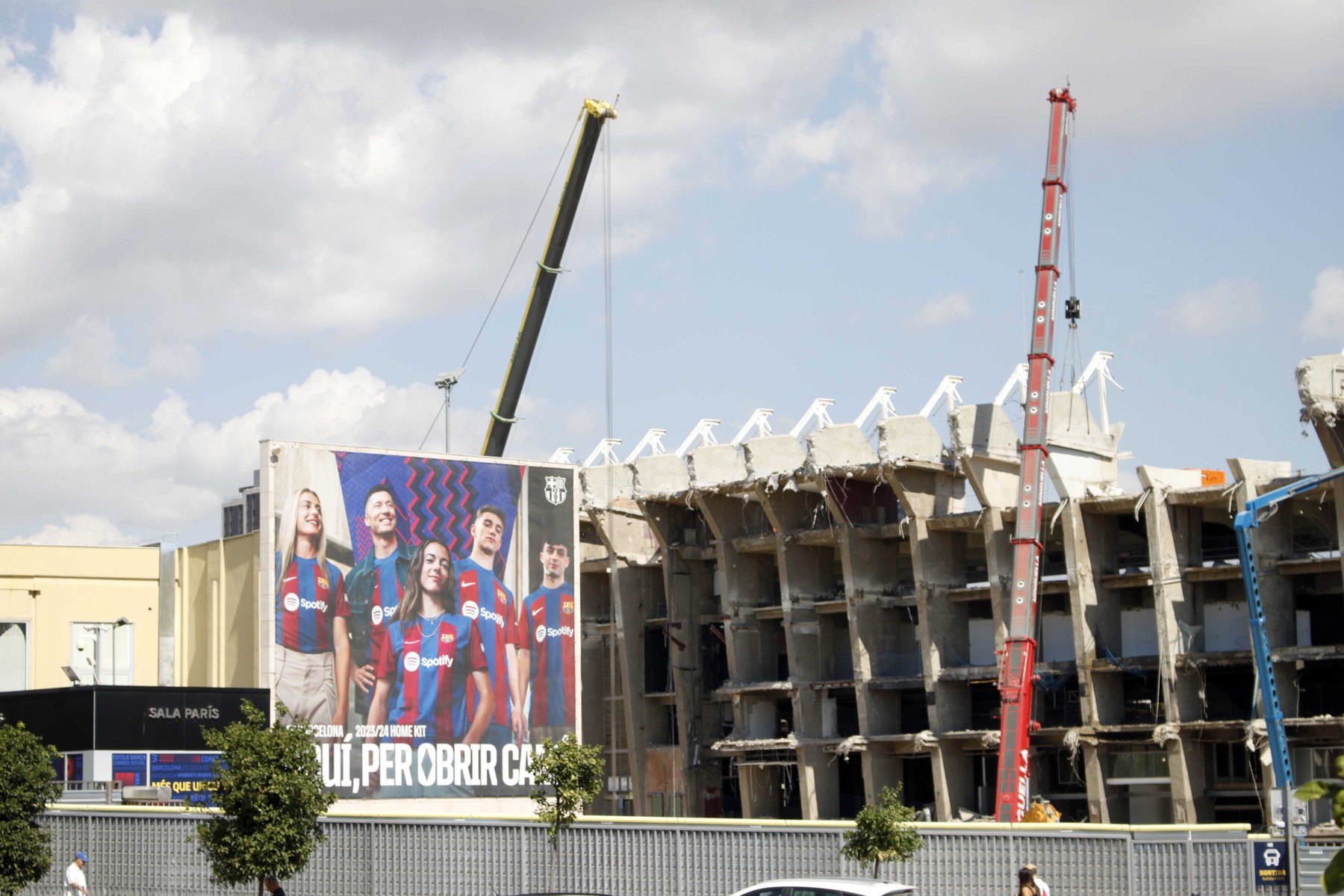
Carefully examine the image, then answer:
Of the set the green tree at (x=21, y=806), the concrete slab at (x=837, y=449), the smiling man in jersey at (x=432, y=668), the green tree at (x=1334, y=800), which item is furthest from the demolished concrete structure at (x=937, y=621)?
the green tree at (x=1334, y=800)

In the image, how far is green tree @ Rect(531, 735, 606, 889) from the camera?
31.5m

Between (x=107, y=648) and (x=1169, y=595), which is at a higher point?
(x=1169, y=595)

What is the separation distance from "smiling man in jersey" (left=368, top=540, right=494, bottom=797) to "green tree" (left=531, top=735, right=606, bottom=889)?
1002 inches

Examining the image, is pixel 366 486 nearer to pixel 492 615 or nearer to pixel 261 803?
pixel 492 615

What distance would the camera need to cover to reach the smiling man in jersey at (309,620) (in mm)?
55344

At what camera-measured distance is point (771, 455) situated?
6556cm

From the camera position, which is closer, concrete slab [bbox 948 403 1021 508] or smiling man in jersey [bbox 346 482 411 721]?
smiling man in jersey [bbox 346 482 411 721]

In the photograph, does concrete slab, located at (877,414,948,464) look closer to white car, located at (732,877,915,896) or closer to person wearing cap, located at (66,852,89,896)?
person wearing cap, located at (66,852,89,896)

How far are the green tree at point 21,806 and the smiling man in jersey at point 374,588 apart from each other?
2155 cm

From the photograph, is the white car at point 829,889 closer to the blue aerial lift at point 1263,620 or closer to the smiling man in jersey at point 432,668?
the blue aerial lift at point 1263,620

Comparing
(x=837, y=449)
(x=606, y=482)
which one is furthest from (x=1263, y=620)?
(x=606, y=482)

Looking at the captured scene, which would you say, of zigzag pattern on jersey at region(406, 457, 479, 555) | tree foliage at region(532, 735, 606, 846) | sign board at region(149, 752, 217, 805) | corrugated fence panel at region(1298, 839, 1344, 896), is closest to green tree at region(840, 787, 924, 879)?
tree foliage at region(532, 735, 606, 846)

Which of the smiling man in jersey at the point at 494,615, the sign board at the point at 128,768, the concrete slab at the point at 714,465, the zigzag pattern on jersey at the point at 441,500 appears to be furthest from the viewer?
the concrete slab at the point at 714,465

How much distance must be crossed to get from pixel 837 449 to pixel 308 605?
66.1 feet
